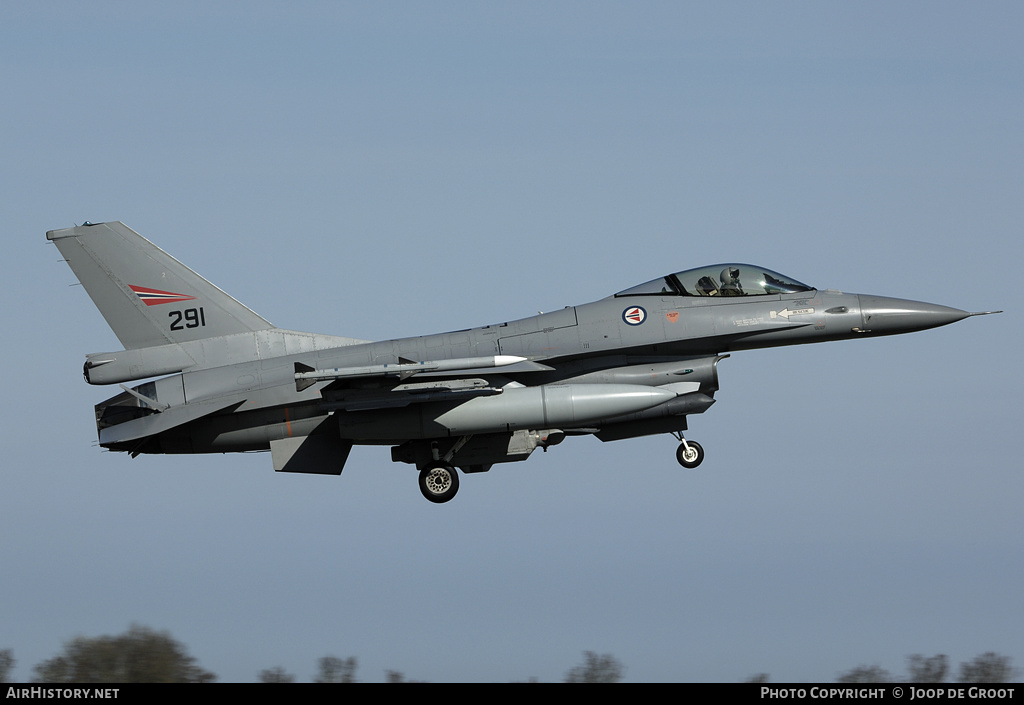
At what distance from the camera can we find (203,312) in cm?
1966

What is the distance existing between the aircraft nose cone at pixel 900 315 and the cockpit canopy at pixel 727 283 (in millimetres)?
960

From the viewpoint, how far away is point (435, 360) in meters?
18.5

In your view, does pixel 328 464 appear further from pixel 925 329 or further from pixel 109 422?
pixel 925 329

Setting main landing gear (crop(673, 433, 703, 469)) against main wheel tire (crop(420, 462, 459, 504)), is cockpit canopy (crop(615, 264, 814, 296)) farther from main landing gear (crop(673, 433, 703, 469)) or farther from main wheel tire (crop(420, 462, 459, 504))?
main wheel tire (crop(420, 462, 459, 504))

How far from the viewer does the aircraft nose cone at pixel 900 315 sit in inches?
749

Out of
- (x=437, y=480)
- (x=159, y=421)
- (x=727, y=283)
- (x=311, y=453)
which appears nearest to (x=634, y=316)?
(x=727, y=283)

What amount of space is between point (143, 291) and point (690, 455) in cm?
895

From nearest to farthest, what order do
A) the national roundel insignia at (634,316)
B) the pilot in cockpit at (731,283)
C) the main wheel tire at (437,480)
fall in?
the national roundel insignia at (634,316)
the pilot in cockpit at (731,283)
the main wheel tire at (437,480)

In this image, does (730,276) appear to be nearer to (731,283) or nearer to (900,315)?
(731,283)

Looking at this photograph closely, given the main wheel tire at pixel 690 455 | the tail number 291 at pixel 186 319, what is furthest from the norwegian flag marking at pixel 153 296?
the main wheel tire at pixel 690 455

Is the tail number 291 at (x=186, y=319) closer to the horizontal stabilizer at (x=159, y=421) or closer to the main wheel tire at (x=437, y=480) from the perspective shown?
the horizontal stabilizer at (x=159, y=421)
